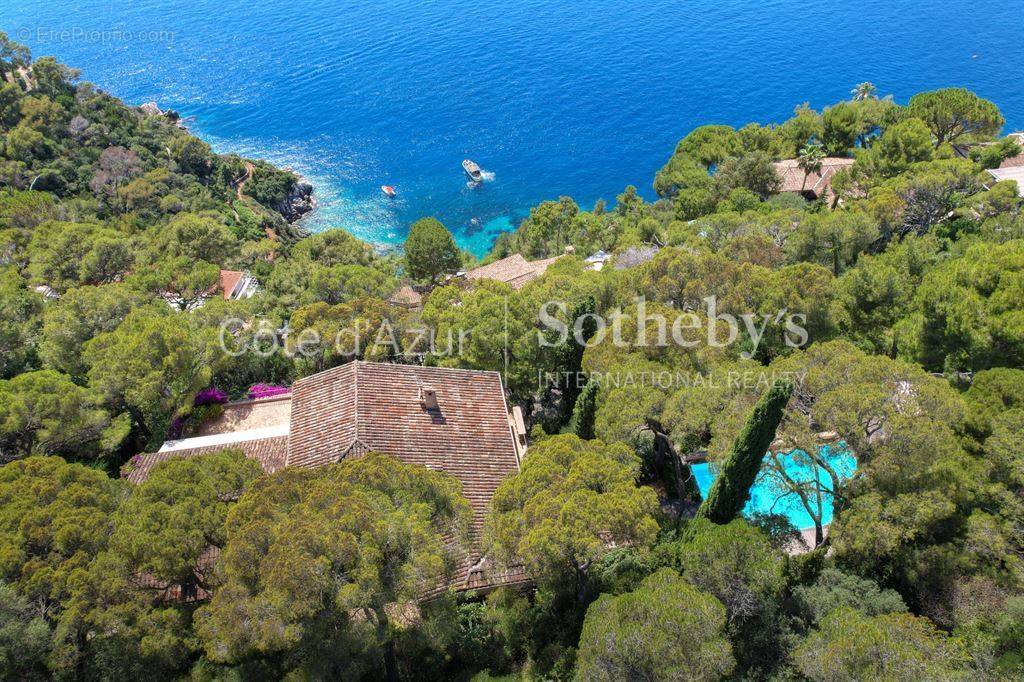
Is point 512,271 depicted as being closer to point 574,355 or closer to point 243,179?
point 574,355

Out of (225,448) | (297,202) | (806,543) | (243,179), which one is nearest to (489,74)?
(297,202)

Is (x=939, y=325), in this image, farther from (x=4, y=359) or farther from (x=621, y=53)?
(x=621, y=53)

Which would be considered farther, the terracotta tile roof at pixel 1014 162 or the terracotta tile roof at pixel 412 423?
the terracotta tile roof at pixel 1014 162

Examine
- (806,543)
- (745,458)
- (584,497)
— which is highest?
(745,458)

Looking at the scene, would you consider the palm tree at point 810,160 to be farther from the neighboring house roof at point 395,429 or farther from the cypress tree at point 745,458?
the cypress tree at point 745,458

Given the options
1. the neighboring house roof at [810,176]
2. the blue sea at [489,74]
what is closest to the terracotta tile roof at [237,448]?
the blue sea at [489,74]

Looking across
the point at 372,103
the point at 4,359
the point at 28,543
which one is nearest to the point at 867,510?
the point at 28,543
